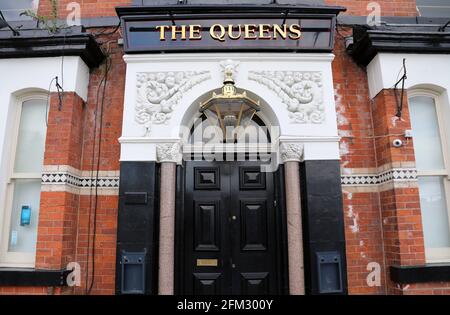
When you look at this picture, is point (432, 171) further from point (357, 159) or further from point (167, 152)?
point (167, 152)

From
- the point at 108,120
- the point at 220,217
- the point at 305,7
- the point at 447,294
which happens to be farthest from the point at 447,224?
the point at 108,120

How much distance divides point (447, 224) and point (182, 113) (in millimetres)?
4150

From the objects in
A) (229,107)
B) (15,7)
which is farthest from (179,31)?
(15,7)

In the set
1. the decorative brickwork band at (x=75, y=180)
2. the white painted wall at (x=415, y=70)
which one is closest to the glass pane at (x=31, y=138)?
the decorative brickwork band at (x=75, y=180)

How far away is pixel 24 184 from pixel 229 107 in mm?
3241

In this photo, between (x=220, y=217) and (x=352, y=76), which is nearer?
(x=220, y=217)

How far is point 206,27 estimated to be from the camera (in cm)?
501

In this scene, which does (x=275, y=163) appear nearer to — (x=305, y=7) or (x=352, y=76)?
(x=352, y=76)

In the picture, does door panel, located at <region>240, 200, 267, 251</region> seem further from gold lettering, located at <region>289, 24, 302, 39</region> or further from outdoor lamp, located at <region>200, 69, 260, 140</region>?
gold lettering, located at <region>289, 24, 302, 39</region>

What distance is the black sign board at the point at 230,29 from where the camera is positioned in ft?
16.3

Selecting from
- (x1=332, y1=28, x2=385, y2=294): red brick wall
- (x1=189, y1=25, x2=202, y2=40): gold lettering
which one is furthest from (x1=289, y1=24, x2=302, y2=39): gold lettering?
(x1=189, y1=25, x2=202, y2=40): gold lettering

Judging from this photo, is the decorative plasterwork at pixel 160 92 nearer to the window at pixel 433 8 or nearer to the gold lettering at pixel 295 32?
the gold lettering at pixel 295 32

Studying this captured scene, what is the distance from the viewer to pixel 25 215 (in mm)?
4863

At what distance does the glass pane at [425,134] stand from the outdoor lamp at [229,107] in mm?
2457
